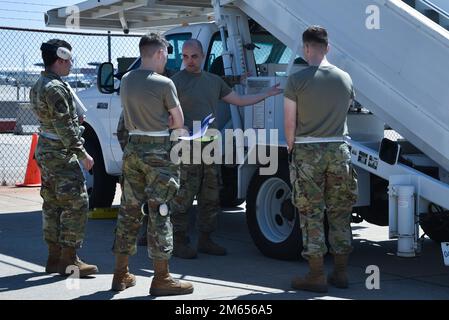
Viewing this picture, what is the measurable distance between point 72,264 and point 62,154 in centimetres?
92

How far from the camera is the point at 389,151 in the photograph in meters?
6.46

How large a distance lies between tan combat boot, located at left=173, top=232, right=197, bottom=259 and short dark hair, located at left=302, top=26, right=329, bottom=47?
2446 mm

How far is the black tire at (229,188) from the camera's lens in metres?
8.74

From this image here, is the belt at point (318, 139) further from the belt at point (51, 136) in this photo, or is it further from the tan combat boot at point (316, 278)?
the belt at point (51, 136)

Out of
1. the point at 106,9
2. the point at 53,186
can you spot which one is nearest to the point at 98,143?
the point at 106,9

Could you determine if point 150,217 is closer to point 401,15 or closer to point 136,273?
point 136,273

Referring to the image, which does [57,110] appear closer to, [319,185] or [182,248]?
[182,248]

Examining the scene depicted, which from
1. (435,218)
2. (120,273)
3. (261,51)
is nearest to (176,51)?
(261,51)

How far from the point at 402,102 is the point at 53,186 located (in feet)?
9.55

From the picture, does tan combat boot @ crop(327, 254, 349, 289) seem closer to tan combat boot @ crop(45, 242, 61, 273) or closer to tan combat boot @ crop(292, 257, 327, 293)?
tan combat boot @ crop(292, 257, 327, 293)

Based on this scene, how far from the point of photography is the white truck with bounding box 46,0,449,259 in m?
6.27

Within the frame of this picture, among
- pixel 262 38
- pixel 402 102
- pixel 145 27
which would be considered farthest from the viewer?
pixel 145 27

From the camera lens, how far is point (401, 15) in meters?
6.39
